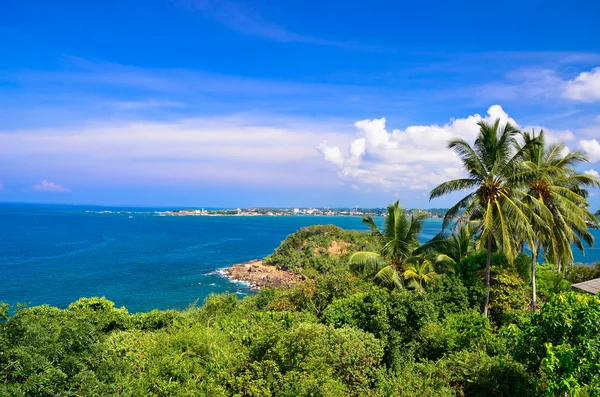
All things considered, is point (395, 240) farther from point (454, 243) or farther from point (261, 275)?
point (261, 275)

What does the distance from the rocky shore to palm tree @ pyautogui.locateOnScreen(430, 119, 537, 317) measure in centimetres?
3092

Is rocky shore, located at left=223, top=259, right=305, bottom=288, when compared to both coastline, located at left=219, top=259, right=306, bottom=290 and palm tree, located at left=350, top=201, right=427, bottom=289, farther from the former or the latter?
palm tree, located at left=350, top=201, right=427, bottom=289

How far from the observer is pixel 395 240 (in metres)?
16.1

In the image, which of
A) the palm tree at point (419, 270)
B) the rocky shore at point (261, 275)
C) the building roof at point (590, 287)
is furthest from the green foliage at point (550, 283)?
the rocky shore at point (261, 275)

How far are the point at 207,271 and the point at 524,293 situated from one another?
42666 millimetres

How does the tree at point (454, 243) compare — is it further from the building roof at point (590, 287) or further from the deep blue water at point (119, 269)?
the deep blue water at point (119, 269)

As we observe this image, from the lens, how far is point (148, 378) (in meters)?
8.28

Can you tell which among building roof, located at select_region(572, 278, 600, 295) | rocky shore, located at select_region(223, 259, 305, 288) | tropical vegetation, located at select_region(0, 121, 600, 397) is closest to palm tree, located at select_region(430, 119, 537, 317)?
tropical vegetation, located at select_region(0, 121, 600, 397)

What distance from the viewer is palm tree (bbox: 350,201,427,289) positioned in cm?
1606

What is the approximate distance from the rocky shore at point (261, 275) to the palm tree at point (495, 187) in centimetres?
3092

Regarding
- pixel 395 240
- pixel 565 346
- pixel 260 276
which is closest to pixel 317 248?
pixel 260 276

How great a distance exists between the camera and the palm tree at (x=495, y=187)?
38.1 ft

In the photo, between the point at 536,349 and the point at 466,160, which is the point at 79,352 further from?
the point at 466,160

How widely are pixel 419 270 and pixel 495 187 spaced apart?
4.89 m
